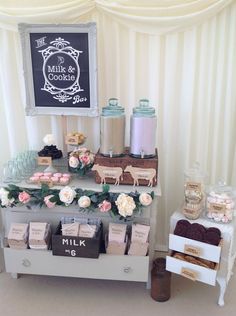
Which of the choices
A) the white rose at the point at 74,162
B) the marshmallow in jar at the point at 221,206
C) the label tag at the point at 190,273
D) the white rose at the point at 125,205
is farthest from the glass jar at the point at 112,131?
the label tag at the point at 190,273

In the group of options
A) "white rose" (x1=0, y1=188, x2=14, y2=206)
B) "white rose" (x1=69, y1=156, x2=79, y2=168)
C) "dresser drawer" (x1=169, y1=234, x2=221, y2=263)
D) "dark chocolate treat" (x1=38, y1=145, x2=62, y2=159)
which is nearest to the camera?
"dresser drawer" (x1=169, y1=234, x2=221, y2=263)

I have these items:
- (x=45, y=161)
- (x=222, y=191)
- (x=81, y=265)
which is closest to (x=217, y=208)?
(x=222, y=191)

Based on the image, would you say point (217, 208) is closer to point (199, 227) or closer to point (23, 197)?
point (199, 227)

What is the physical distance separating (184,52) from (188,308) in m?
1.57

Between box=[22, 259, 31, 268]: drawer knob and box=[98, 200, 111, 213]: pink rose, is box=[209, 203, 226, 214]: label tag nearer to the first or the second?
box=[98, 200, 111, 213]: pink rose

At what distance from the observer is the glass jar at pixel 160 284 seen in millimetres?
1874

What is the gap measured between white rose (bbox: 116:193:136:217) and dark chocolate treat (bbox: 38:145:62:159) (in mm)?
581

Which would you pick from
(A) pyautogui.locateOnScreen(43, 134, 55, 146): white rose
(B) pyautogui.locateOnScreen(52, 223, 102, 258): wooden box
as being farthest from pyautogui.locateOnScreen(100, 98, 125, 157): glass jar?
(B) pyautogui.locateOnScreen(52, 223, 102, 258): wooden box

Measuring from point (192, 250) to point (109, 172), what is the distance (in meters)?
0.63

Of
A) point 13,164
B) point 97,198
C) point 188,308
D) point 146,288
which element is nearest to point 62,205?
point 97,198

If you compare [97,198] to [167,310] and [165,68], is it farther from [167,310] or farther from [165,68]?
[165,68]

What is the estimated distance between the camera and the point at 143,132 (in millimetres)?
1842

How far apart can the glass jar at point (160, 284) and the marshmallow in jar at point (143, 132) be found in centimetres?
70

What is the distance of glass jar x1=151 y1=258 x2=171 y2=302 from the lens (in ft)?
6.15
